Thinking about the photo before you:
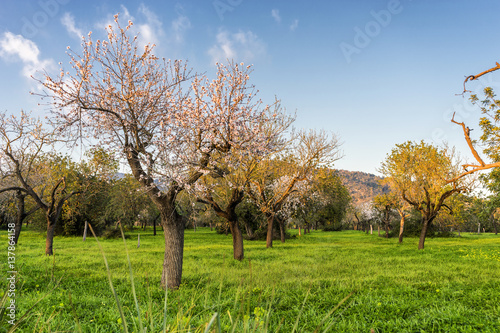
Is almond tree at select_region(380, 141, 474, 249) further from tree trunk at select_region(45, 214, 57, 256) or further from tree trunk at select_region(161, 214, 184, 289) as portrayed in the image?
tree trunk at select_region(45, 214, 57, 256)

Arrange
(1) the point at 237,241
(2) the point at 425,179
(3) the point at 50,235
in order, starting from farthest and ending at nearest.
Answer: (2) the point at 425,179, (3) the point at 50,235, (1) the point at 237,241

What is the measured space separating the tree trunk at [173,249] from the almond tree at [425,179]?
19671 millimetres

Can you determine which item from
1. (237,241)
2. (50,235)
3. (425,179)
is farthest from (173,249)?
(425,179)

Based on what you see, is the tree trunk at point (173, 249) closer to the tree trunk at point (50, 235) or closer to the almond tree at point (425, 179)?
the tree trunk at point (50, 235)

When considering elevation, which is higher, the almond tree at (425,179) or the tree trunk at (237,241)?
the almond tree at (425,179)

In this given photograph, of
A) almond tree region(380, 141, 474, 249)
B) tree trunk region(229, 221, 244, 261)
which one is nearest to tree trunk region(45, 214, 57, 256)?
tree trunk region(229, 221, 244, 261)

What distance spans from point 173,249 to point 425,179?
2357cm

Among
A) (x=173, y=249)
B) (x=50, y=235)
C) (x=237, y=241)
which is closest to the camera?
(x=173, y=249)

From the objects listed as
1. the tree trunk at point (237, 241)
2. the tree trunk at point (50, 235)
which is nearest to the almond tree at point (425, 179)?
the tree trunk at point (237, 241)

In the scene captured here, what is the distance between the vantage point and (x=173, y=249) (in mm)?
10586

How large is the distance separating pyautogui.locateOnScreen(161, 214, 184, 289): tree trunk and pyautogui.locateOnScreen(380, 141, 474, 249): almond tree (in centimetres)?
1967

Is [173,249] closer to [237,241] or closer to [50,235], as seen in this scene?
[237,241]

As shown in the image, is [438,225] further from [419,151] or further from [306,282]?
[306,282]

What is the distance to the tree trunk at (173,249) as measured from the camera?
10.4 m
